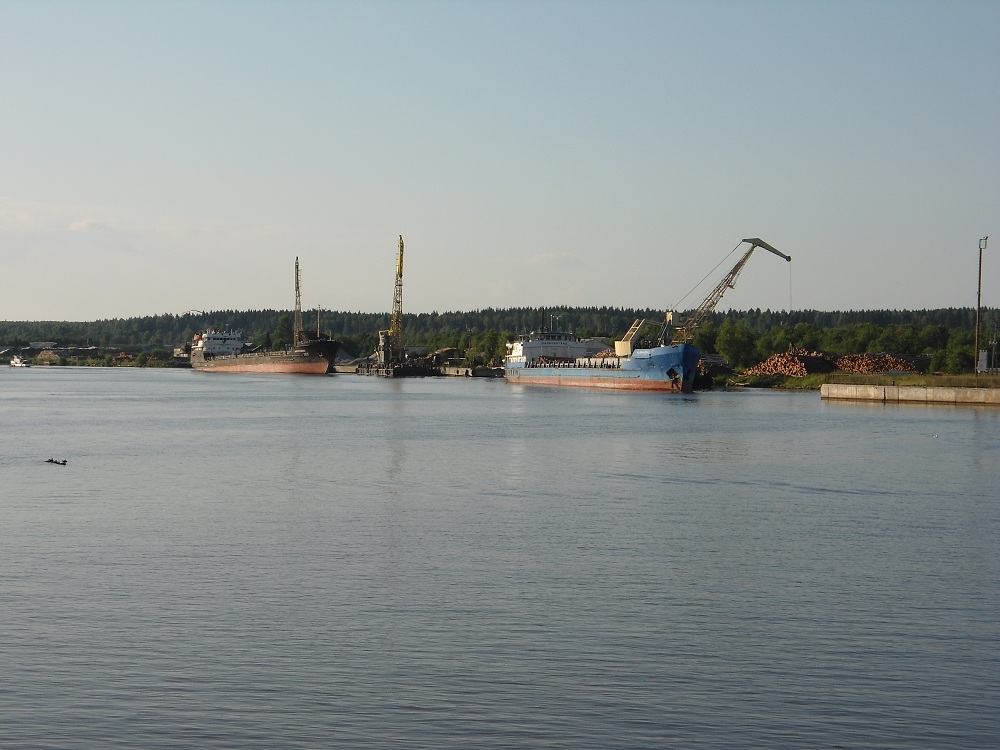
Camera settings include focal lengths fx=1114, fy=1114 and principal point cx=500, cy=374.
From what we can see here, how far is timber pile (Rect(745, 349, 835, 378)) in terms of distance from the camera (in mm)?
137000

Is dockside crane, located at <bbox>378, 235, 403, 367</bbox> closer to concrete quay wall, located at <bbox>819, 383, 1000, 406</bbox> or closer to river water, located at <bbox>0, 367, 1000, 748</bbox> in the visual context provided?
concrete quay wall, located at <bbox>819, 383, 1000, 406</bbox>

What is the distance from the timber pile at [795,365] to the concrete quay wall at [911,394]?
125 ft

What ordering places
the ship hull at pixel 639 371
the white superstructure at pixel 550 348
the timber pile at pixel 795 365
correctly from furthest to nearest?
the white superstructure at pixel 550 348, the timber pile at pixel 795 365, the ship hull at pixel 639 371

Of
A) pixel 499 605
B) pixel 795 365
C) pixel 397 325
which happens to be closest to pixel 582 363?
pixel 795 365

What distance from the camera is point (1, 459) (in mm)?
41875

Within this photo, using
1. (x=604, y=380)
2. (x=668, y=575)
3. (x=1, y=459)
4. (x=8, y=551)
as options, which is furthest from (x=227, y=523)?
(x=604, y=380)

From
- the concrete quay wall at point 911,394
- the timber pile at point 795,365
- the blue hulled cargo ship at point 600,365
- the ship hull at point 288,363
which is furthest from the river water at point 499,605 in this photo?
the ship hull at point 288,363

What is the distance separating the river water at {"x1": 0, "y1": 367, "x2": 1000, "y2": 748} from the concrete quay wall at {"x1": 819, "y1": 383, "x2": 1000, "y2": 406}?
46.5 meters

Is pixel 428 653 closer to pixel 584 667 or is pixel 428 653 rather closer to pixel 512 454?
pixel 584 667

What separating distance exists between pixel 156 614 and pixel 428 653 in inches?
186

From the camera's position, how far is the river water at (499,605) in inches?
498

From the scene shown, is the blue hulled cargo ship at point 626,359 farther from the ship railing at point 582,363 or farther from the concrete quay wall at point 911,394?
the concrete quay wall at point 911,394

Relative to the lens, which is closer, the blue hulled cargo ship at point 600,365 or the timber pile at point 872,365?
the blue hulled cargo ship at point 600,365

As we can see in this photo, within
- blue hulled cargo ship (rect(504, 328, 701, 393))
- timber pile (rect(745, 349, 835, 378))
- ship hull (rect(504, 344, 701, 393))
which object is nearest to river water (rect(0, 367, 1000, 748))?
ship hull (rect(504, 344, 701, 393))
